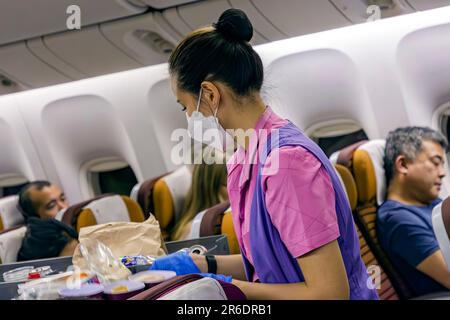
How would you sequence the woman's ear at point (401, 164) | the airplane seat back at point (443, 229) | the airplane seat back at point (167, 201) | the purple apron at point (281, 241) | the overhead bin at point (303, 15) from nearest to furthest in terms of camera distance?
the purple apron at point (281, 241)
the airplane seat back at point (443, 229)
the overhead bin at point (303, 15)
the woman's ear at point (401, 164)
the airplane seat back at point (167, 201)

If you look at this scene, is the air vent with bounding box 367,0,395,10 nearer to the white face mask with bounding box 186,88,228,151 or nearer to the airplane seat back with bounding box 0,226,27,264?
the white face mask with bounding box 186,88,228,151

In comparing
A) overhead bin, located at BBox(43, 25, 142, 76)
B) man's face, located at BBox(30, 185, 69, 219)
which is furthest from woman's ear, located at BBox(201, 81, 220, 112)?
man's face, located at BBox(30, 185, 69, 219)

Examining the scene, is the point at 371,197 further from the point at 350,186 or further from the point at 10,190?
the point at 10,190

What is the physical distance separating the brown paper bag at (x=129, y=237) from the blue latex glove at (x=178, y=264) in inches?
7.9

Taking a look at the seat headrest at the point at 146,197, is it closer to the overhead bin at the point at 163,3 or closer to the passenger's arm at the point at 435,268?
the overhead bin at the point at 163,3

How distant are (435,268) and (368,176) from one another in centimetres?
58

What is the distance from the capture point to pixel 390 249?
3324 mm

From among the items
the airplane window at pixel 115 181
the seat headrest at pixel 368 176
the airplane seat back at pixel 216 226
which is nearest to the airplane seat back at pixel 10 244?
the airplane seat back at pixel 216 226

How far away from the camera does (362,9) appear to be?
11.0ft

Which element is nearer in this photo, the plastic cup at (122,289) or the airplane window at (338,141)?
the plastic cup at (122,289)

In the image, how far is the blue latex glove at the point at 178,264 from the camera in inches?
69.1

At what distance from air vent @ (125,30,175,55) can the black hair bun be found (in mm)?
2248

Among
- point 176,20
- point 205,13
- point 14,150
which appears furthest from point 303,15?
point 14,150
